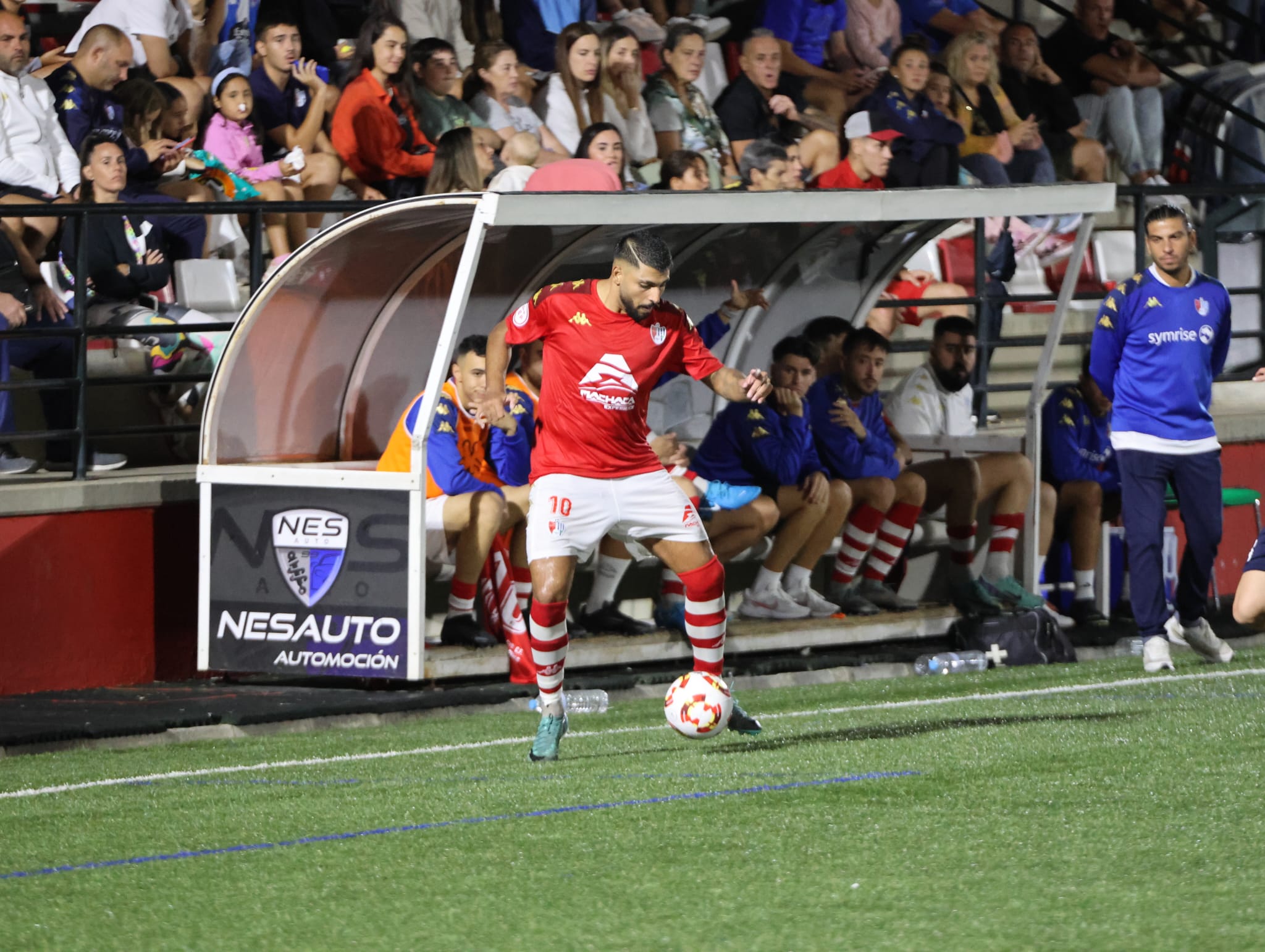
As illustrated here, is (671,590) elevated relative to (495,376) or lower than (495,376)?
lower

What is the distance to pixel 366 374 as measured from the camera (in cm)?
1090

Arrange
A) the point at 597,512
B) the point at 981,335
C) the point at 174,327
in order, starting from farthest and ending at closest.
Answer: the point at 981,335, the point at 174,327, the point at 597,512

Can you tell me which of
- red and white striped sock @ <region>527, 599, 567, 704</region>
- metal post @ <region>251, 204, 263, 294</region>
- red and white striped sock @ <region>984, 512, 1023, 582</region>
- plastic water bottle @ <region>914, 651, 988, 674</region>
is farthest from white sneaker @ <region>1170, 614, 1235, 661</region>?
metal post @ <region>251, 204, 263, 294</region>

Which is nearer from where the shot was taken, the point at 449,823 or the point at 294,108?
the point at 449,823

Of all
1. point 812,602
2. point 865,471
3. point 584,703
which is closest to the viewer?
point 584,703

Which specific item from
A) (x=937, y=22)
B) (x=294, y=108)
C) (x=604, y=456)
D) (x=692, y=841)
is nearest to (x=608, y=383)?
(x=604, y=456)

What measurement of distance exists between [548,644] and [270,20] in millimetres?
5782

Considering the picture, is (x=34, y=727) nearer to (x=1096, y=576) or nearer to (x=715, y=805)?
(x=715, y=805)

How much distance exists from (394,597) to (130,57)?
3.54 metres

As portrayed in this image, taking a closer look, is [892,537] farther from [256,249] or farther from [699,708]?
[699,708]

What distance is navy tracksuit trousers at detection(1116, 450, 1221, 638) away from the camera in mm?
10148

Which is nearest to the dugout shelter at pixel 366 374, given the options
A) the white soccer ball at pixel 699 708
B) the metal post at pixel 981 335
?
the metal post at pixel 981 335

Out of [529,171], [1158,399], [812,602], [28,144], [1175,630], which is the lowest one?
[812,602]

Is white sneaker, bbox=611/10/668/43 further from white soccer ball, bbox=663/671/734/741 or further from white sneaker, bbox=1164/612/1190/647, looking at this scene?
white soccer ball, bbox=663/671/734/741
